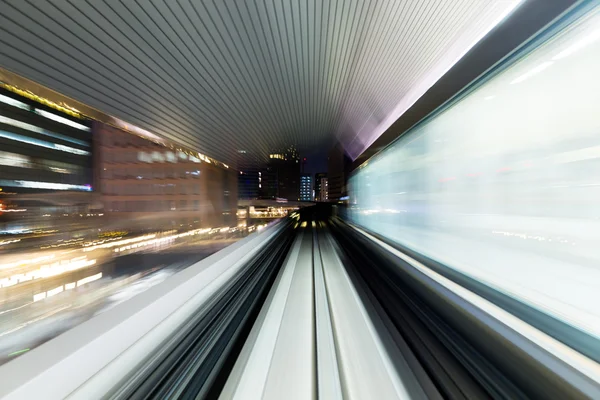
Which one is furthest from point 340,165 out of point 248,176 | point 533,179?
point 533,179

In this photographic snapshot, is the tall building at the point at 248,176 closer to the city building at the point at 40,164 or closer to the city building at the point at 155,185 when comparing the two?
the city building at the point at 155,185

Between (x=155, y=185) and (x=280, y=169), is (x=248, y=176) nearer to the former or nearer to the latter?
(x=155, y=185)

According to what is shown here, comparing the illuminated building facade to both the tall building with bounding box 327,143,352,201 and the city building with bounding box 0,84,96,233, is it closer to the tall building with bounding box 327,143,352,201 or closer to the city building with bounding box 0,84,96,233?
the city building with bounding box 0,84,96,233

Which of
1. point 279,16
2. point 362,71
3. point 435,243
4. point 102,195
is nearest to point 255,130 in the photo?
point 362,71

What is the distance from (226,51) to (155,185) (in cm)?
365

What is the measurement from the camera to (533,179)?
2.27 m

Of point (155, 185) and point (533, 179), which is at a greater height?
point (155, 185)

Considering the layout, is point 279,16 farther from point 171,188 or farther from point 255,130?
point 255,130

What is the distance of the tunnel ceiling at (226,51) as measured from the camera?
12.5 ft

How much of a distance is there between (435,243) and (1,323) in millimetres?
5472

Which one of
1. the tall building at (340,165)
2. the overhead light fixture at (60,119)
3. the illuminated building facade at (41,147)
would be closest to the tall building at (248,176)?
the overhead light fixture at (60,119)

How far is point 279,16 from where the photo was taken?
489 cm

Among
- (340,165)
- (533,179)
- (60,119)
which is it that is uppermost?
(340,165)

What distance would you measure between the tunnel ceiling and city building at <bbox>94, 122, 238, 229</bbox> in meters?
1.58
